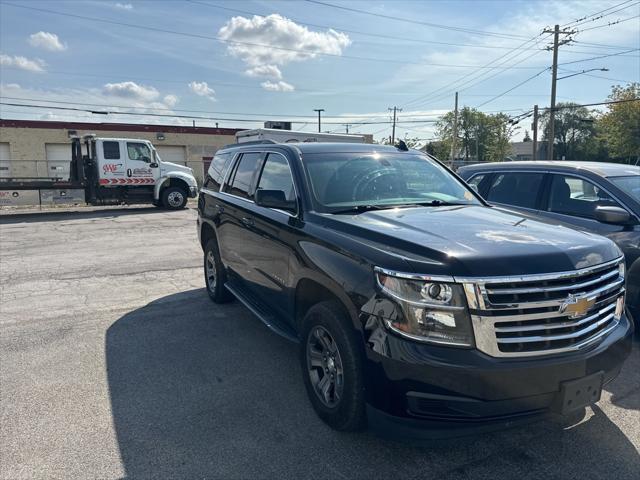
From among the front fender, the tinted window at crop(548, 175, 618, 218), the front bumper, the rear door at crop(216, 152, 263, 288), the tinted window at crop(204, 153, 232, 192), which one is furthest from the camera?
the front fender

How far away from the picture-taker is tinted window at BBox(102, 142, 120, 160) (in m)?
17.9

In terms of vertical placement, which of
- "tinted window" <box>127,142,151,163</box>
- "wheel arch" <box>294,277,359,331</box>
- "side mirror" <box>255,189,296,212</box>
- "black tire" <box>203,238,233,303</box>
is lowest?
"black tire" <box>203,238,233,303</box>

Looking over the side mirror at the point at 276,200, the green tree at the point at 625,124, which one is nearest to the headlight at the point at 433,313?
the side mirror at the point at 276,200

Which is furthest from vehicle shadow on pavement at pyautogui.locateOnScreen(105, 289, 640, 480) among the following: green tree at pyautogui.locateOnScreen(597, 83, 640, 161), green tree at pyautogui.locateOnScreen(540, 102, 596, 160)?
green tree at pyautogui.locateOnScreen(540, 102, 596, 160)

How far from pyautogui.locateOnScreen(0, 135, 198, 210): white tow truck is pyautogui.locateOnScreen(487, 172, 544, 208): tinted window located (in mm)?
15391

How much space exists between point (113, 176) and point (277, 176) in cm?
1596

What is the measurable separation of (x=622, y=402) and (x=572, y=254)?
5.58 feet

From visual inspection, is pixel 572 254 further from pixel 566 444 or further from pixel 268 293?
pixel 268 293

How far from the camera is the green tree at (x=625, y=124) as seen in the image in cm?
4188

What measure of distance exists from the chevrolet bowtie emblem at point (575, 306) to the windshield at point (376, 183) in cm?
148

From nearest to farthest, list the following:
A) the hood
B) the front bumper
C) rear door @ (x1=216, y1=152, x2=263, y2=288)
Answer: the front bumper, the hood, rear door @ (x1=216, y1=152, x2=263, y2=288)

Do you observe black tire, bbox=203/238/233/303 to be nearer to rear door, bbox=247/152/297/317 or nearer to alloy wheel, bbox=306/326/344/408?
rear door, bbox=247/152/297/317

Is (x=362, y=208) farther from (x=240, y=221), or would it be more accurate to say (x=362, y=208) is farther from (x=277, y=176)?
(x=240, y=221)

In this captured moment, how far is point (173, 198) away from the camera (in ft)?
62.7
